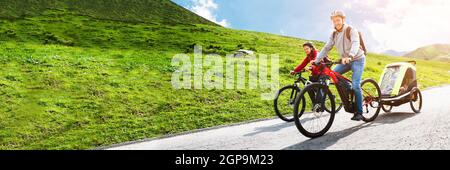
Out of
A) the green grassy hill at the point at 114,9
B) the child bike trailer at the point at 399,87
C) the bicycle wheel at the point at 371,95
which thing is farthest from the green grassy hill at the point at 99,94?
the green grassy hill at the point at 114,9

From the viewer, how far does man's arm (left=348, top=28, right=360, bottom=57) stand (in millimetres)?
10078

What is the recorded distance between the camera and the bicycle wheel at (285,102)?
12648mm

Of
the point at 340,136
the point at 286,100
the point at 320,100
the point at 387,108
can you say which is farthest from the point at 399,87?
the point at 340,136

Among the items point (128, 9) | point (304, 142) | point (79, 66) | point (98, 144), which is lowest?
point (98, 144)

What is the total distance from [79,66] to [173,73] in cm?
671

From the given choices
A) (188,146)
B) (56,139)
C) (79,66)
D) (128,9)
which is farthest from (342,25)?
(128,9)

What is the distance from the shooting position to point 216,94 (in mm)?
22875

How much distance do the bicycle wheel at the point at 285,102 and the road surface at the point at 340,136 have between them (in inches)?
11.2

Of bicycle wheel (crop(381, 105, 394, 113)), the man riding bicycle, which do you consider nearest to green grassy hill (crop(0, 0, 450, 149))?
bicycle wheel (crop(381, 105, 394, 113))

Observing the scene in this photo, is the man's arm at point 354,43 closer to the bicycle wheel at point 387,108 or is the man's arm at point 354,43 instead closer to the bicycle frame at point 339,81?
the bicycle frame at point 339,81

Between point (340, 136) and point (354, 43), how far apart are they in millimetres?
2159

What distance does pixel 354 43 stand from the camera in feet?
33.3

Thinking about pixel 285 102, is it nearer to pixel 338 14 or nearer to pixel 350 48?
pixel 350 48
